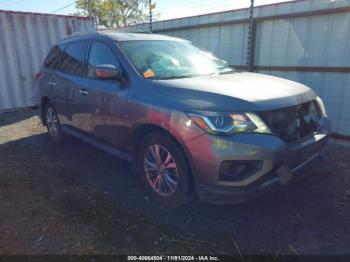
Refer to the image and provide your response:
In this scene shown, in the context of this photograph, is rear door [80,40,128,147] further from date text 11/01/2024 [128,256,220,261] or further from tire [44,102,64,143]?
date text 11/01/2024 [128,256,220,261]

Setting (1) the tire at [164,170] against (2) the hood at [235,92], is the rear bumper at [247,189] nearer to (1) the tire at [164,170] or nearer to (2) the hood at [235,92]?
(1) the tire at [164,170]

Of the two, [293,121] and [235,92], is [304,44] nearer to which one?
[293,121]

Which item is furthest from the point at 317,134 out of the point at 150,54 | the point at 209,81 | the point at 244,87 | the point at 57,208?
the point at 57,208

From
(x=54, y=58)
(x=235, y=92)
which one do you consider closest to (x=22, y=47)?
(x=54, y=58)

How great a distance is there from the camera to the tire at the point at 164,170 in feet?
9.50

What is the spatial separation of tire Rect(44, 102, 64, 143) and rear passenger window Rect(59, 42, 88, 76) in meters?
0.86

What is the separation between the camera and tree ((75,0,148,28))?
102 ft

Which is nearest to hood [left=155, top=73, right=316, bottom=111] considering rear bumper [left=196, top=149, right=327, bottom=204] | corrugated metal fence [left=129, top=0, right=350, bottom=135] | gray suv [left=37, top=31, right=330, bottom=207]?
gray suv [left=37, top=31, right=330, bottom=207]

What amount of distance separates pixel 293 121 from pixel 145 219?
173 cm

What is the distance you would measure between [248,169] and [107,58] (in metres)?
2.24

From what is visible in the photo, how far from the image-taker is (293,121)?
2.88 meters

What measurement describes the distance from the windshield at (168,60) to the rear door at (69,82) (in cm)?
98

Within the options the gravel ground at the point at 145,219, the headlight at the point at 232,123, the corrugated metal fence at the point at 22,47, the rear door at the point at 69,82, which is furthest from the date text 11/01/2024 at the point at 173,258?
the corrugated metal fence at the point at 22,47

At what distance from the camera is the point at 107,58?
12.3ft
